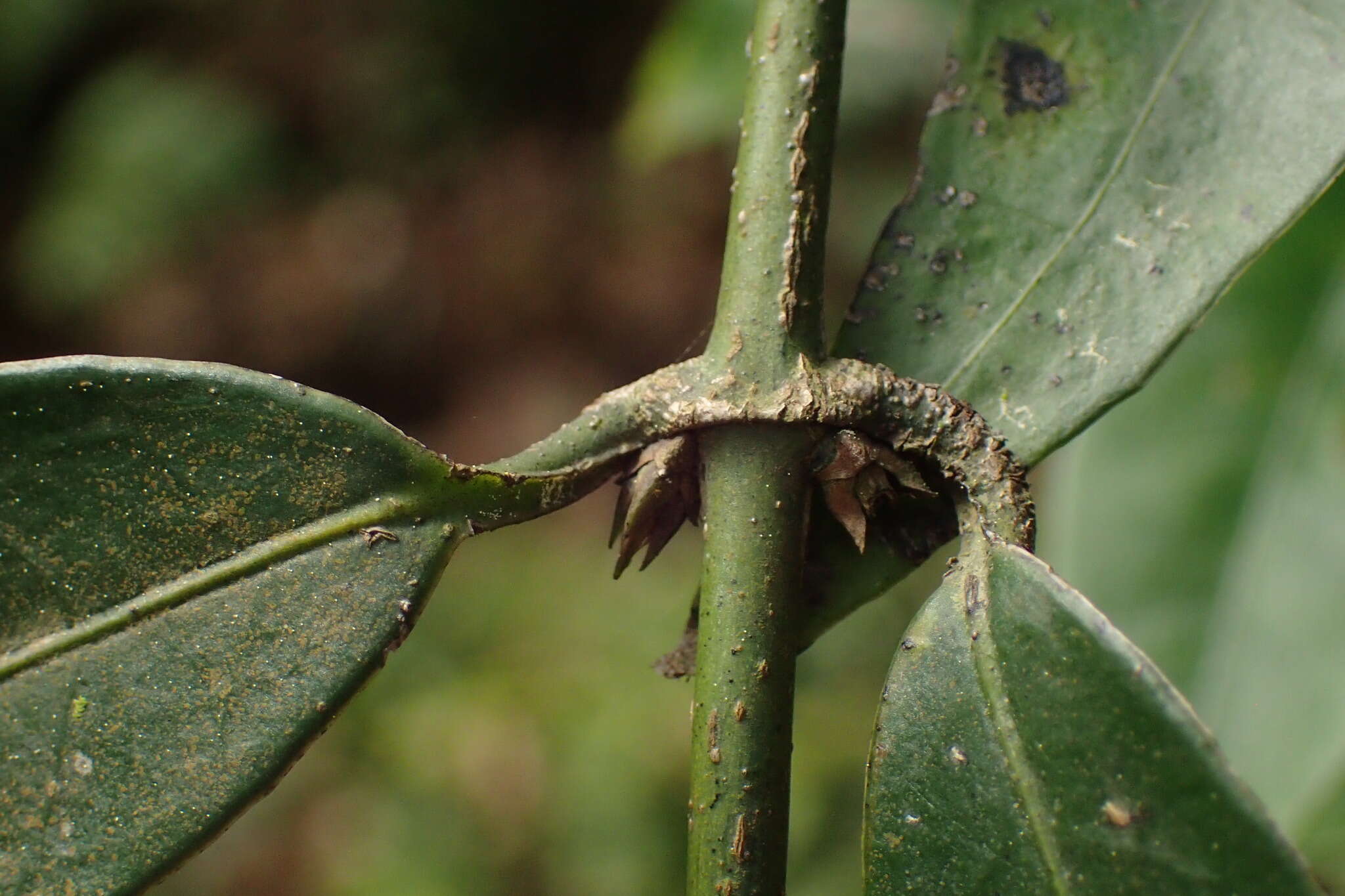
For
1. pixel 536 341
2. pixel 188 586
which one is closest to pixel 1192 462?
pixel 188 586

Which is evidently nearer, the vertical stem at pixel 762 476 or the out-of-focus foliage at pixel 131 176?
the vertical stem at pixel 762 476

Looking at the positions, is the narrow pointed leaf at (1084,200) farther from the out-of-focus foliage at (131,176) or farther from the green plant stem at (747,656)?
the out-of-focus foliage at (131,176)

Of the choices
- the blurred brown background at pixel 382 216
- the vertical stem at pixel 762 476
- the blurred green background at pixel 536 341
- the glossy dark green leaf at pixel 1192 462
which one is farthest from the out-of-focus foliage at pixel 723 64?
the blurred brown background at pixel 382 216

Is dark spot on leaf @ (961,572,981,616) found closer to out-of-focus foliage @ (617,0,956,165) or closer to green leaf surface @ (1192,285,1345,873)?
green leaf surface @ (1192,285,1345,873)

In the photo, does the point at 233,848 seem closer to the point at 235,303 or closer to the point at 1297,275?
the point at 235,303

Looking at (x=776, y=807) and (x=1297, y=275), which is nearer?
(x=776, y=807)

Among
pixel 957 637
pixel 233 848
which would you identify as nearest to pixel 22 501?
pixel 957 637
